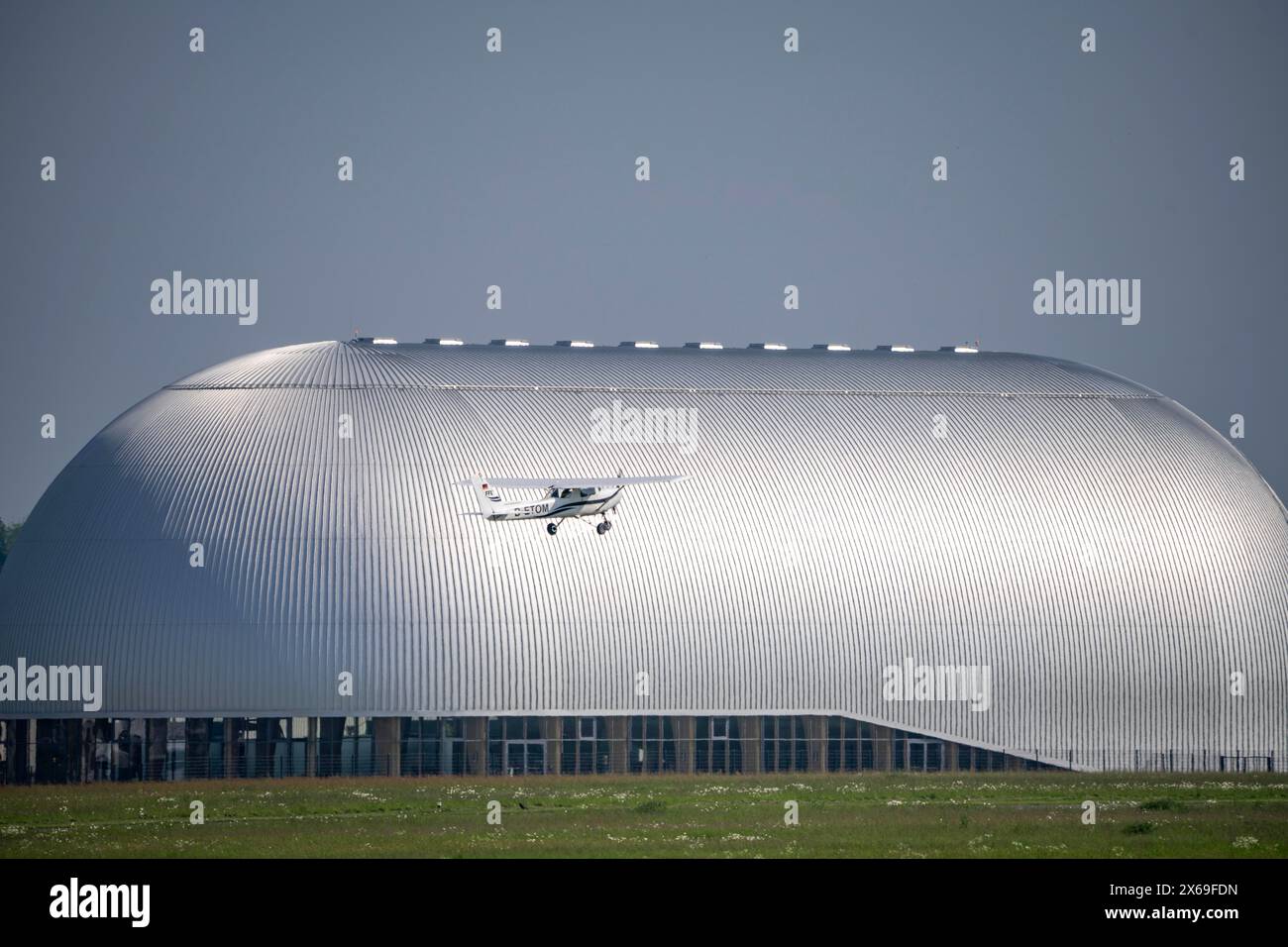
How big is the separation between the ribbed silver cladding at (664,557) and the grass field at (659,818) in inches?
249

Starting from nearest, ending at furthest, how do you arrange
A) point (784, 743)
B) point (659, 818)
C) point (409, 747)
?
point (659, 818) < point (409, 747) < point (784, 743)

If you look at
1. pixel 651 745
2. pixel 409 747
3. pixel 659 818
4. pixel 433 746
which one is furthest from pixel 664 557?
pixel 659 818

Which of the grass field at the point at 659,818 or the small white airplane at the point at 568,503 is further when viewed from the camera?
the small white airplane at the point at 568,503

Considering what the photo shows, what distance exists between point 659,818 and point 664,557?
99.3ft

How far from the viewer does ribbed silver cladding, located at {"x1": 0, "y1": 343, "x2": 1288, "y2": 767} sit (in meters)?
92.9

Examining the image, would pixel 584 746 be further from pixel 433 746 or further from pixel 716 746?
pixel 433 746

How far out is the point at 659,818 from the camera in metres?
68.4

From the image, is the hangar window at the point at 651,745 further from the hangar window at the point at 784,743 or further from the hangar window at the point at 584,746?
the hangar window at the point at 784,743

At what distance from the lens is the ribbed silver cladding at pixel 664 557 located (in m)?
92.9

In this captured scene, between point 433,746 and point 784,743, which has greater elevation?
point 433,746

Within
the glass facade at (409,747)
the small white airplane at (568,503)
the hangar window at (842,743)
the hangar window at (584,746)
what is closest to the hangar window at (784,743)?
the glass facade at (409,747)

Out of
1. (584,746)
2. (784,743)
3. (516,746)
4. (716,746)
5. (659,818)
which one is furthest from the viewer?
(784,743)

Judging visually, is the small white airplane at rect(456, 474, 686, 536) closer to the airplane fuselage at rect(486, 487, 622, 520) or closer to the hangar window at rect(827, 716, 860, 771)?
the airplane fuselage at rect(486, 487, 622, 520)
